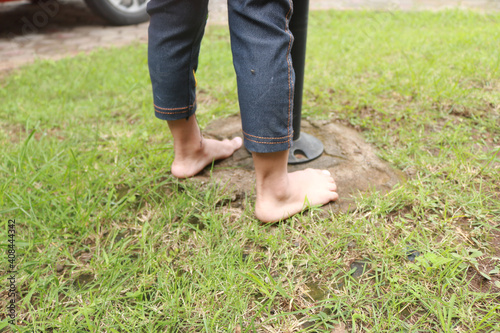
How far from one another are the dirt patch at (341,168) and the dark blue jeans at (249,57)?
1.20 ft

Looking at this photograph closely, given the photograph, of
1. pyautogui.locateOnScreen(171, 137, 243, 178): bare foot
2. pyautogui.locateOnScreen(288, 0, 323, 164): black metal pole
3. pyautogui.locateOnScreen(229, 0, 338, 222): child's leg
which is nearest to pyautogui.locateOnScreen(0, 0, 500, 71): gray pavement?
pyautogui.locateOnScreen(171, 137, 243, 178): bare foot

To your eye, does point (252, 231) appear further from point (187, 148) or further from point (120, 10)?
point (120, 10)

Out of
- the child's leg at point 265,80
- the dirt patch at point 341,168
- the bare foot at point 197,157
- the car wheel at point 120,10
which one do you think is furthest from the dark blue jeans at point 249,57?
the car wheel at point 120,10

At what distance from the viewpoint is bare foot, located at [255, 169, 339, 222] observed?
1223 millimetres

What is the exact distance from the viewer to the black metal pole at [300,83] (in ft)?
4.45

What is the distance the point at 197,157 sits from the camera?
4.89 feet

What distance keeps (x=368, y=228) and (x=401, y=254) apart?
143 mm

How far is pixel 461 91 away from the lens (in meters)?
1.95

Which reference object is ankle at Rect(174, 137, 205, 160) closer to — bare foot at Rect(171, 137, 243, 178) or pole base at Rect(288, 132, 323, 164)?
bare foot at Rect(171, 137, 243, 178)

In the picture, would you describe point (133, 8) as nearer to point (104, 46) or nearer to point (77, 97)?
point (104, 46)

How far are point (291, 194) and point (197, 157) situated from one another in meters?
0.46

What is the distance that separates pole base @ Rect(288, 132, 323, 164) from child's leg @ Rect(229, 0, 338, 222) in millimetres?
351

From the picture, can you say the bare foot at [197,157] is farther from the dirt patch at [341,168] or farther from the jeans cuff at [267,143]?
the jeans cuff at [267,143]

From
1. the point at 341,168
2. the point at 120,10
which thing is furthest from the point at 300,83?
the point at 120,10
